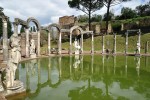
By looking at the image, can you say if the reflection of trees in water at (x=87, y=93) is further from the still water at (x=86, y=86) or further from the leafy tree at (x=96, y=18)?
the leafy tree at (x=96, y=18)

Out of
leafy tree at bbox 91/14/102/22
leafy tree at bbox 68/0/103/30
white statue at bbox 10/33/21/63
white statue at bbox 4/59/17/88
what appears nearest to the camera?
white statue at bbox 4/59/17/88

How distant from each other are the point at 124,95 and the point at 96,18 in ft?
Answer: 211

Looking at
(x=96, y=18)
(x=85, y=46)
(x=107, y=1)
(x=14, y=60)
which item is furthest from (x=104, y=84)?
(x=96, y=18)

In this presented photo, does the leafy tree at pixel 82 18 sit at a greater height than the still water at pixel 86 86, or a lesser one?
greater

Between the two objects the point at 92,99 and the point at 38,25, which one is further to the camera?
the point at 38,25

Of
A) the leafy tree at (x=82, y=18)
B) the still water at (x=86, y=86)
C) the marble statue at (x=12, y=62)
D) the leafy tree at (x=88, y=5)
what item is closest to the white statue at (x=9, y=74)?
the marble statue at (x=12, y=62)

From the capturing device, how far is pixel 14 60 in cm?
1030

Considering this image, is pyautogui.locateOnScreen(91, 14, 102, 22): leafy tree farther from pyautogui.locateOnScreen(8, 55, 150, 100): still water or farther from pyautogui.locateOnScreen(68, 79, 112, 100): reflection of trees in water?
pyautogui.locateOnScreen(68, 79, 112, 100): reflection of trees in water

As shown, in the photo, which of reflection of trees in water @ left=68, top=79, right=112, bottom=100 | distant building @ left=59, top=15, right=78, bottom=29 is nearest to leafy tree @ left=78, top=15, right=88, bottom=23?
distant building @ left=59, top=15, right=78, bottom=29

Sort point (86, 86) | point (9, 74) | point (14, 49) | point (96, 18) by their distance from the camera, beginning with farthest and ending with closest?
1. point (96, 18)
2. point (86, 86)
3. point (14, 49)
4. point (9, 74)

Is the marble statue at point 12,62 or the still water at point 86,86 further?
the still water at point 86,86

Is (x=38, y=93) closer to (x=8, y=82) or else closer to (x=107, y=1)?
(x=8, y=82)

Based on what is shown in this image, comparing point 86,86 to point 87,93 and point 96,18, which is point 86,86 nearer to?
point 87,93

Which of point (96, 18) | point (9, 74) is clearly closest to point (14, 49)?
point (9, 74)
